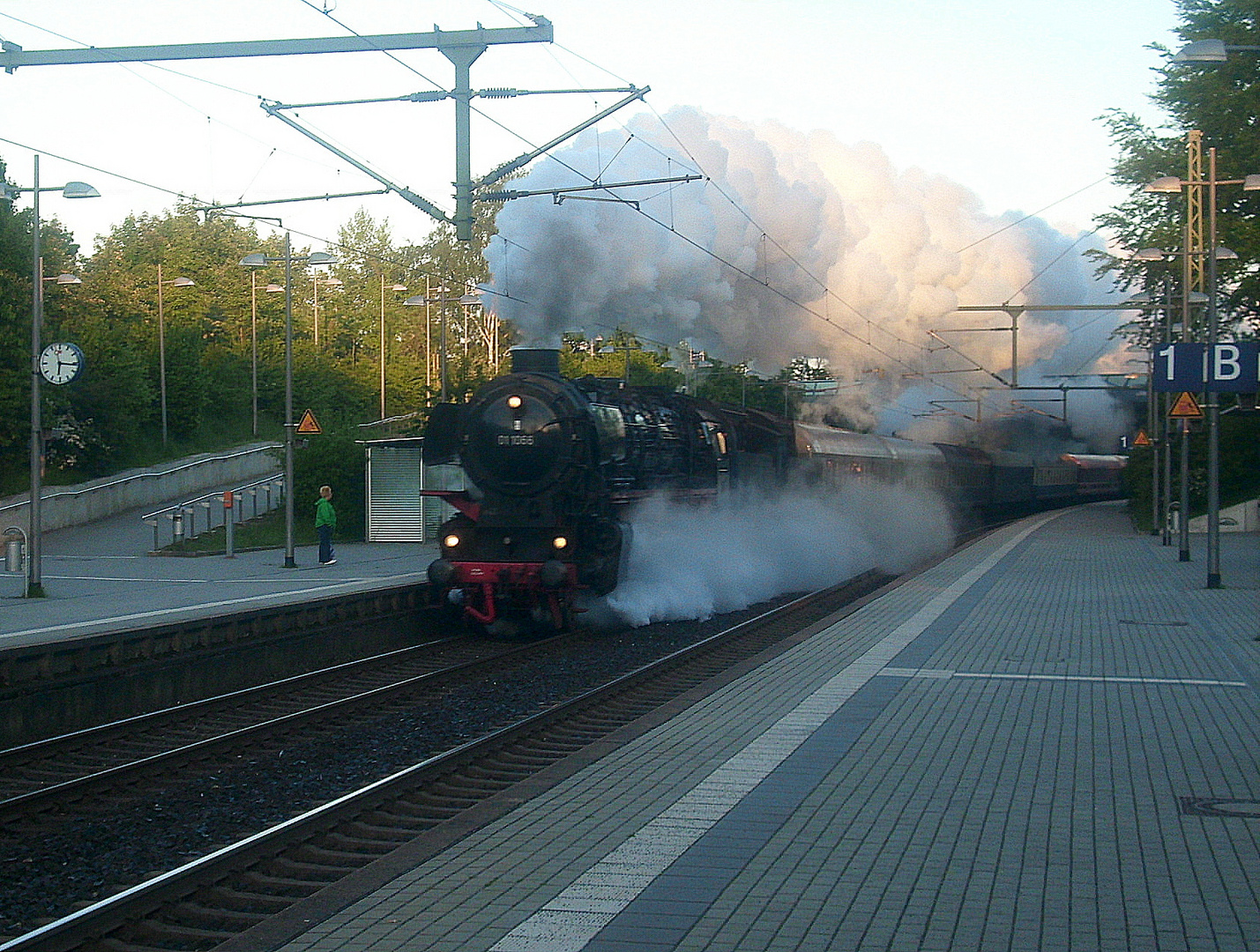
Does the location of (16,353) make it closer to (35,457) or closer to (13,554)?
(13,554)

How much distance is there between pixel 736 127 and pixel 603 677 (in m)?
20.4

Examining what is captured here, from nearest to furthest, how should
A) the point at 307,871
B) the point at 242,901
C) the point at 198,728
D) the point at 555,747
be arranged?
the point at 242,901 < the point at 307,871 < the point at 555,747 < the point at 198,728

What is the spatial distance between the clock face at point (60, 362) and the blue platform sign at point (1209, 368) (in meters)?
15.5

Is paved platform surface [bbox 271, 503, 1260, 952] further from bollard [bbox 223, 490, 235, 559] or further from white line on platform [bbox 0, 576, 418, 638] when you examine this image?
bollard [bbox 223, 490, 235, 559]

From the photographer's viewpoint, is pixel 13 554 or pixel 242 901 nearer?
pixel 242 901

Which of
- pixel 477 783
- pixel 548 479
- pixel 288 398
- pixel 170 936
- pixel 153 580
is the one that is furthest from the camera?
pixel 288 398

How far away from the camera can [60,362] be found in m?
19.4

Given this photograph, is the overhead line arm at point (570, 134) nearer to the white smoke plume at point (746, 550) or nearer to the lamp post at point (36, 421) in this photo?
the white smoke plume at point (746, 550)

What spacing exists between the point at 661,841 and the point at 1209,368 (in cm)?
1419

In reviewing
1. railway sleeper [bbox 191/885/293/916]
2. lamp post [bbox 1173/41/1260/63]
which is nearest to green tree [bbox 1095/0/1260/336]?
lamp post [bbox 1173/41/1260/63]

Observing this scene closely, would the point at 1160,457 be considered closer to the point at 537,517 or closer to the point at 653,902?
the point at 537,517

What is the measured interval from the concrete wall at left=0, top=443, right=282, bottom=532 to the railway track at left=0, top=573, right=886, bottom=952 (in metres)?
21.9

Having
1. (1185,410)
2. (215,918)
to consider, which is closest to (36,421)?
(215,918)

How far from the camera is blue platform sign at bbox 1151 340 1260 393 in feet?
56.7
